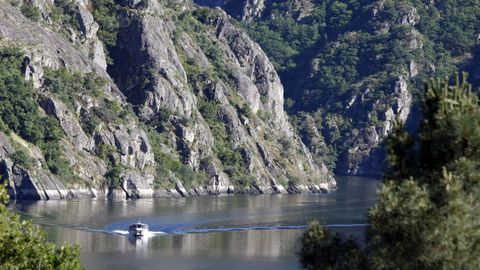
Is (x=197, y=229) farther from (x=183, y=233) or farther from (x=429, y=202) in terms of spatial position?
(x=429, y=202)

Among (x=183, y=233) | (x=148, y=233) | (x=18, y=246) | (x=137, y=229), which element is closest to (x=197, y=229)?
(x=183, y=233)

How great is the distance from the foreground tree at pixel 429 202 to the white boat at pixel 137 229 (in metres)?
→ 109

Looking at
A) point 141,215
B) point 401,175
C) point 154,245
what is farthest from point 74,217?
point 401,175

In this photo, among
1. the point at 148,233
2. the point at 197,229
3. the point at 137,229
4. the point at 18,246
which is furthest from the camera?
the point at 197,229

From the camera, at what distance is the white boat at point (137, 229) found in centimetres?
14912

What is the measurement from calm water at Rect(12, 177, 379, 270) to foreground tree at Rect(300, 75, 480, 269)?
197 ft

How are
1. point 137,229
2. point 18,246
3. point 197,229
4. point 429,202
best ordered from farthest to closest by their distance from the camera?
point 197,229 < point 137,229 < point 18,246 < point 429,202

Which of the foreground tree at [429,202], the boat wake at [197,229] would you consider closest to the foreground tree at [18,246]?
the foreground tree at [429,202]

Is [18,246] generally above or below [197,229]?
above

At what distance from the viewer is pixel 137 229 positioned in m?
149

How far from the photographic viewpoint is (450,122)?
1522 inches

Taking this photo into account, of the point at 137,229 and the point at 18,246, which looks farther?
the point at 137,229

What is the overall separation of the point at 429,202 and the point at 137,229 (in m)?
115

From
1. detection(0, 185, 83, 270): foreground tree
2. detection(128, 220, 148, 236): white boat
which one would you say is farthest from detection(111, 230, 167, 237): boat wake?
detection(0, 185, 83, 270): foreground tree
